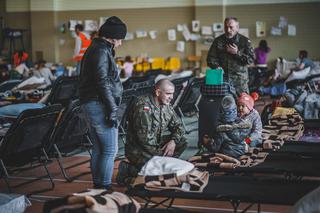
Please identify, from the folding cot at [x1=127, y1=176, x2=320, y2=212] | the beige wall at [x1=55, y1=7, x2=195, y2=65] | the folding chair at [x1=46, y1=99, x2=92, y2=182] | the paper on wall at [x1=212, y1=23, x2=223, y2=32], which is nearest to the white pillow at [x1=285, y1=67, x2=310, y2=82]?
the paper on wall at [x1=212, y1=23, x2=223, y2=32]

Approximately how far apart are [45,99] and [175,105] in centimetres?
181

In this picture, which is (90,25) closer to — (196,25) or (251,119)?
(196,25)

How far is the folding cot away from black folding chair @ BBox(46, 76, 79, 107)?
4.42m

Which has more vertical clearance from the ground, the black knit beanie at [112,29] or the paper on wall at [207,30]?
the paper on wall at [207,30]

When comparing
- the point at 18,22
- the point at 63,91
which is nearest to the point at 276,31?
the point at 18,22

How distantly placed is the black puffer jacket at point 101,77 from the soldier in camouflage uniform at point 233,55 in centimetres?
226

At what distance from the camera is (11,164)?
17.4 feet

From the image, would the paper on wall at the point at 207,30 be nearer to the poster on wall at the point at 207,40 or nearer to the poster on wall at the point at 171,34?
the poster on wall at the point at 207,40

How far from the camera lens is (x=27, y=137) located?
5320mm

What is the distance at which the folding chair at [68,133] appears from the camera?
576 centimetres

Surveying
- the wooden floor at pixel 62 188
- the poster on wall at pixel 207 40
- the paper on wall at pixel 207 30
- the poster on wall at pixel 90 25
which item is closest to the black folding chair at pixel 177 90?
the wooden floor at pixel 62 188

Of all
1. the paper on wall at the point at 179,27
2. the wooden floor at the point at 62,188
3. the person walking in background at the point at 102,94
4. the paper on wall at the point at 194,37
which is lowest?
the wooden floor at the point at 62,188

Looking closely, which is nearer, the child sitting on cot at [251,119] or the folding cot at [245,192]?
the folding cot at [245,192]

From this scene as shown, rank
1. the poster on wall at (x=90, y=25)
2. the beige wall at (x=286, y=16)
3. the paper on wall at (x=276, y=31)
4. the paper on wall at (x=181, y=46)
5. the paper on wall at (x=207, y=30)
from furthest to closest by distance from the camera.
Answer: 1. the poster on wall at (x=90, y=25)
2. the paper on wall at (x=181, y=46)
3. the paper on wall at (x=207, y=30)
4. the paper on wall at (x=276, y=31)
5. the beige wall at (x=286, y=16)
